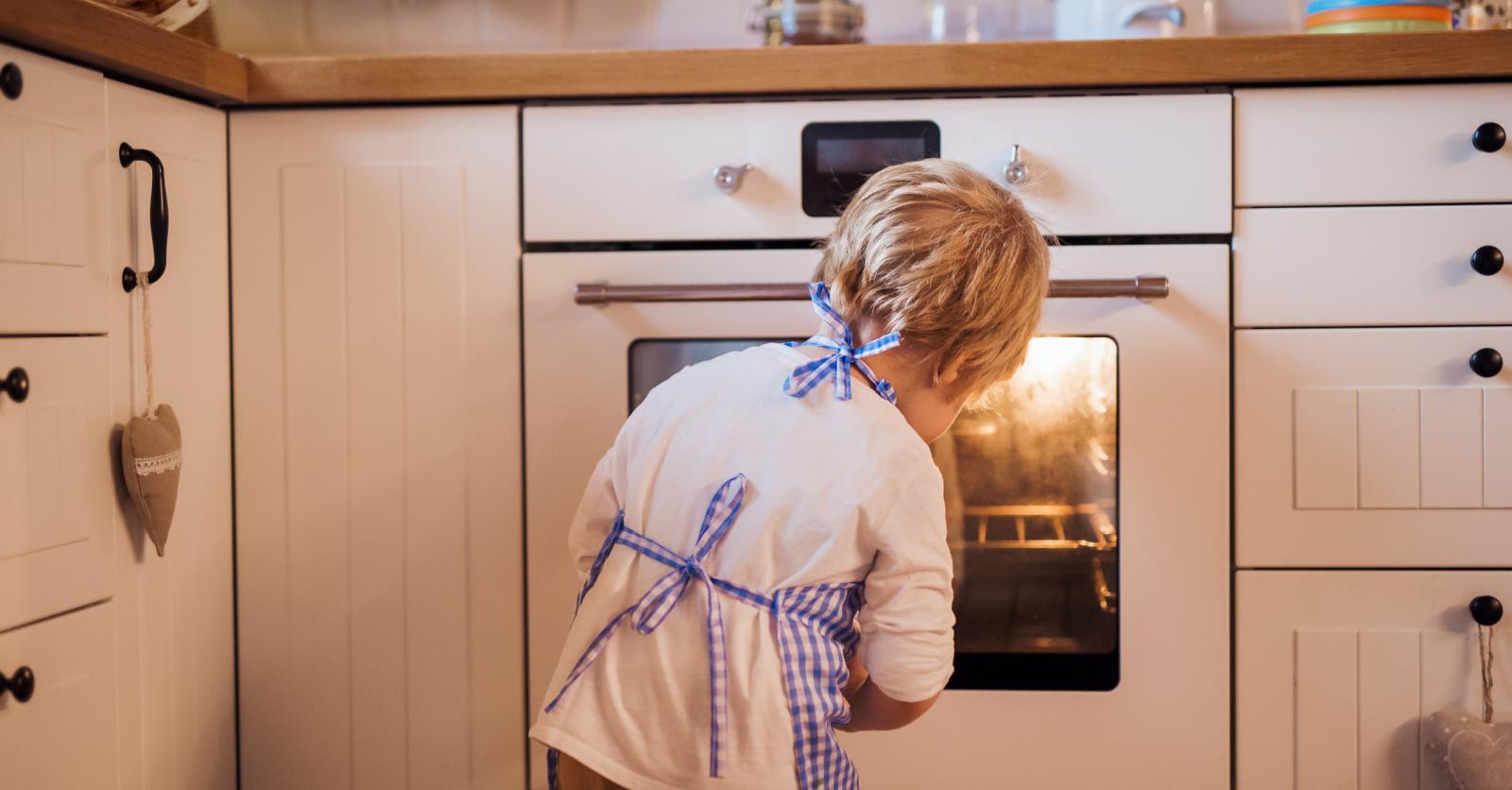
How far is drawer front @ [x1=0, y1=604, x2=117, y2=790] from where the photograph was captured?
921 millimetres

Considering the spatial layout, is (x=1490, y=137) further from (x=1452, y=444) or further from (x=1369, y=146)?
(x=1452, y=444)

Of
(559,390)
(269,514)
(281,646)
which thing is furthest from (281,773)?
(559,390)

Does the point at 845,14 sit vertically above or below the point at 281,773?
above

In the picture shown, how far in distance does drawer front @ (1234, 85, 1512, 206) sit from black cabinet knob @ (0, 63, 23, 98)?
1.10 m

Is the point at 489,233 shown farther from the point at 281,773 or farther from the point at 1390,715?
the point at 1390,715

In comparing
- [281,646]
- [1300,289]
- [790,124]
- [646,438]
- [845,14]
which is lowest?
[281,646]

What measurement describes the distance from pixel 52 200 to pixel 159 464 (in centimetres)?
24

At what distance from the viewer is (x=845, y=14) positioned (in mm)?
1412

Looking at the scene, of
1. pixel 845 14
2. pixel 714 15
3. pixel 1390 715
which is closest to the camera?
pixel 1390 715

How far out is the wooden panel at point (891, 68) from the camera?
1.15 meters

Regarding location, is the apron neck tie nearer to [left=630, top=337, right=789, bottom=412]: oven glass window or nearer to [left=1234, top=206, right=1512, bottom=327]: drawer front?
[left=630, top=337, right=789, bottom=412]: oven glass window

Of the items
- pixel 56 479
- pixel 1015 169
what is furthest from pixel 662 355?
pixel 56 479

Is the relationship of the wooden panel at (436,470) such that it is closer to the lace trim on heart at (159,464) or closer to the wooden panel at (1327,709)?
the lace trim on heart at (159,464)

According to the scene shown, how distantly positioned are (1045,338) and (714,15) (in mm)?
814
